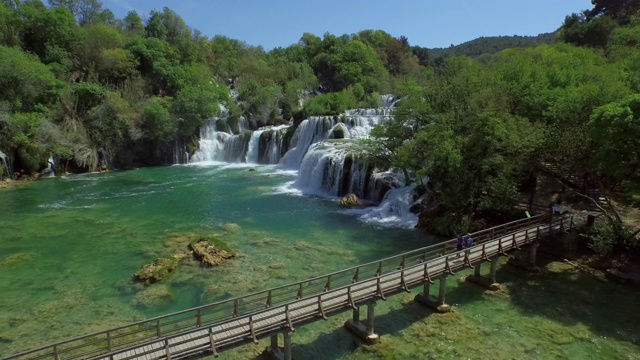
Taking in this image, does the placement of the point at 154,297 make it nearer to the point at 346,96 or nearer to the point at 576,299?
the point at 576,299

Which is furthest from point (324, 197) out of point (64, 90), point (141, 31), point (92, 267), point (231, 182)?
point (141, 31)

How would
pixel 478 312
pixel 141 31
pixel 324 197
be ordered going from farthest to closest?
pixel 141 31
pixel 324 197
pixel 478 312

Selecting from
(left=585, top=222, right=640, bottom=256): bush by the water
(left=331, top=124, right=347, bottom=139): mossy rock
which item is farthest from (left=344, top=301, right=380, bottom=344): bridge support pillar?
(left=331, top=124, right=347, bottom=139): mossy rock

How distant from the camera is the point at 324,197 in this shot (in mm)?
36500

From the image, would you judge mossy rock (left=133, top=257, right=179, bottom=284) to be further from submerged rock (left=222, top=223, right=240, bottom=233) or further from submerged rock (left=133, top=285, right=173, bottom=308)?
submerged rock (left=222, top=223, right=240, bottom=233)

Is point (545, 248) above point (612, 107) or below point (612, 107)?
below

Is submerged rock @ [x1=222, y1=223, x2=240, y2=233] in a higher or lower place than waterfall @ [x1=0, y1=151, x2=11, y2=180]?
lower

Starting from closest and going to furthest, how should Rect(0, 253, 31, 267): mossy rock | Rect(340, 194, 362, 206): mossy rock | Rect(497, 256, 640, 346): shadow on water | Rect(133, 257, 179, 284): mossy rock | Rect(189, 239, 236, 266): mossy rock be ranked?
1. Rect(497, 256, 640, 346): shadow on water
2. Rect(133, 257, 179, 284): mossy rock
3. Rect(189, 239, 236, 266): mossy rock
4. Rect(0, 253, 31, 267): mossy rock
5. Rect(340, 194, 362, 206): mossy rock

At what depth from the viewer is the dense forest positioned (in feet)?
71.9

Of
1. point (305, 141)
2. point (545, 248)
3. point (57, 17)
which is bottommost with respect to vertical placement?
point (545, 248)

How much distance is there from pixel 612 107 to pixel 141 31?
83182mm

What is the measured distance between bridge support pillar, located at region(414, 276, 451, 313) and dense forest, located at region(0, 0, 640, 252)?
8.15m

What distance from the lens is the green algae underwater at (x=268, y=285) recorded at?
14383 millimetres

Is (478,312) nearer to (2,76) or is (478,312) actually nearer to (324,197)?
(324,197)
